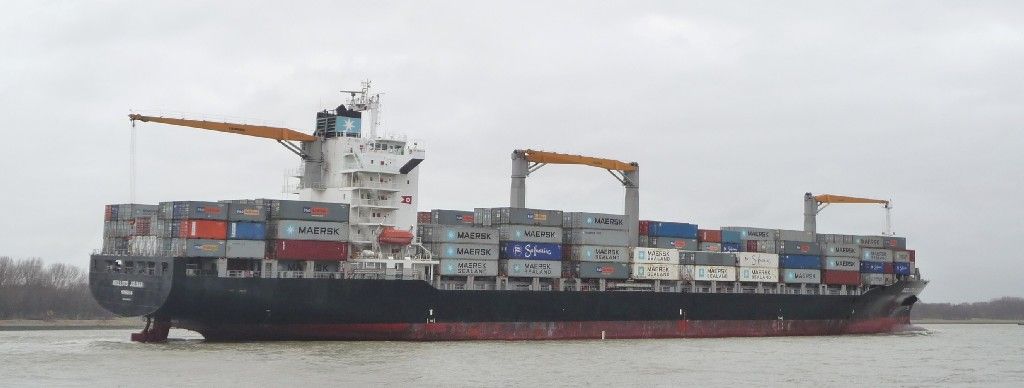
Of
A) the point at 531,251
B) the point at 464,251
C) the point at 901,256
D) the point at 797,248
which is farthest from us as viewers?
the point at 901,256

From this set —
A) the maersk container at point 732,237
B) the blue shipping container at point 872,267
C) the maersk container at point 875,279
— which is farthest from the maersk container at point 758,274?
the blue shipping container at point 872,267

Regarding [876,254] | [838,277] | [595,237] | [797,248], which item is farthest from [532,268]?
[876,254]

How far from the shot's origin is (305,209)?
50.4 metres

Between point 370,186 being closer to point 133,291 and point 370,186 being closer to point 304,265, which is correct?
point 304,265

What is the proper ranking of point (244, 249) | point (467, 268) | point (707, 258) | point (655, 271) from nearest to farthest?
point (244, 249)
point (467, 268)
point (655, 271)
point (707, 258)

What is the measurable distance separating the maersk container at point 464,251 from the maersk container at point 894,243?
98.7 feet


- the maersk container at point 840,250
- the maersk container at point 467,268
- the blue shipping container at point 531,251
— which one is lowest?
the maersk container at point 467,268

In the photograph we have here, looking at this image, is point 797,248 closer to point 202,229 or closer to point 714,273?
point 714,273

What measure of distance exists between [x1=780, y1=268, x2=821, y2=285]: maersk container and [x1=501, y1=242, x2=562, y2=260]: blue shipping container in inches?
658

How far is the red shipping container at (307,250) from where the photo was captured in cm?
4970

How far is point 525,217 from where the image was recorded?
57.5 meters

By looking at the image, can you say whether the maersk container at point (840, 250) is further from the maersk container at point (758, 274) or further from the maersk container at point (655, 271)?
the maersk container at point (655, 271)

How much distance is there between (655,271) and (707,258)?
390cm

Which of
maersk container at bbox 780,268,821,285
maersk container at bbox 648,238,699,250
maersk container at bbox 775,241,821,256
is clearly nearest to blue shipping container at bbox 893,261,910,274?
maersk container at bbox 775,241,821,256
